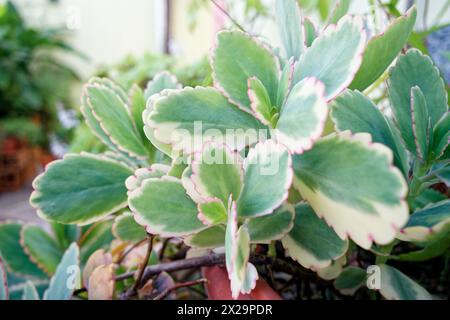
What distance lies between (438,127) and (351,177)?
96 mm

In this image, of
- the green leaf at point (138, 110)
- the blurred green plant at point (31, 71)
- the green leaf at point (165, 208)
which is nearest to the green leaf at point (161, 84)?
the green leaf at point (138, 110)

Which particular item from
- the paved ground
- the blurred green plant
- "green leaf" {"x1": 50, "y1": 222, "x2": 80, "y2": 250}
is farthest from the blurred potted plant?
"green leaf" {"x1": 50, "y1": 222, "x2": 80, "y2": 250}

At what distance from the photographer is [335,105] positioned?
218 millimetres

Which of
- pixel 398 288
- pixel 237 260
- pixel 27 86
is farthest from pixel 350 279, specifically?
pixel 27 86

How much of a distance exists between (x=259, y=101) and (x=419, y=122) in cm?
9

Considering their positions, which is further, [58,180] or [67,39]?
[67,39]

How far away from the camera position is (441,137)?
0.24 m

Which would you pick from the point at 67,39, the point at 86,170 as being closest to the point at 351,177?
the point at 86,170

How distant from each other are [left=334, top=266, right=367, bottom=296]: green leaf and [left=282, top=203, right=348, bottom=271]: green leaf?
6 cm

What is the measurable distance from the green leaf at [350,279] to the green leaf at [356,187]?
4.4 inches

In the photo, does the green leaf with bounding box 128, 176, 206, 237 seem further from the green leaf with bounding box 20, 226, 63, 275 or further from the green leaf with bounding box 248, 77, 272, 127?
the green leaf with bounding box 20, 226, 63, 275

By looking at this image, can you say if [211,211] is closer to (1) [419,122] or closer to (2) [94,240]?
(1) [419,122]
